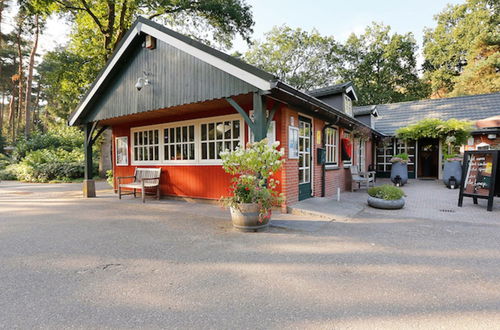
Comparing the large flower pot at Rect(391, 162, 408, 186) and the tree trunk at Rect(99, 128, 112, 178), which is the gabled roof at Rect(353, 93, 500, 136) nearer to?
the large flower pot at Rect(391, 162, 408, 186)

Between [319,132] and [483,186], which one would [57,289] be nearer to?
[319,132]

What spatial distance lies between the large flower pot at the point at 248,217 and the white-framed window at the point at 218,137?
2.71m

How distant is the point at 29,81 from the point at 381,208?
2699cm

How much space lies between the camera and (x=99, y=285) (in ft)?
9.61

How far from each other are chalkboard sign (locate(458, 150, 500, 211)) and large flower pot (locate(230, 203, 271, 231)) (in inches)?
230

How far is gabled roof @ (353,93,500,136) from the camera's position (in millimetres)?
14869

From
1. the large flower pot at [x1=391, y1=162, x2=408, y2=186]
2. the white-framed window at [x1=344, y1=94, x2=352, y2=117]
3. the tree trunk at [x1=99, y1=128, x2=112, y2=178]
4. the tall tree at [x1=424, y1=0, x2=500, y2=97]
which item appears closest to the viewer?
the white-framed window at [x1=344, y1=94, x2=352, y2=117]

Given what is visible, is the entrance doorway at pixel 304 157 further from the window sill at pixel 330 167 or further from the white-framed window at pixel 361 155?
the white-framed window at pixel 361 155

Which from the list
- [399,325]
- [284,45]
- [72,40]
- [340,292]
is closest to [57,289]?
[340,292]

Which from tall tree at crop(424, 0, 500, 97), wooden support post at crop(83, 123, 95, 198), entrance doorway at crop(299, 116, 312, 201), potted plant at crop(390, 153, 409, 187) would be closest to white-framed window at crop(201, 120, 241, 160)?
entrance doorway at crop(299, 116, 312, 201)

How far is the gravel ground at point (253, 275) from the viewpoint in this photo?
230 centimetres

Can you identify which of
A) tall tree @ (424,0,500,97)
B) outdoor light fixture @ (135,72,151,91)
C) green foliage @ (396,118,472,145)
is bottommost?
green foliage @ (396,118,472,145)

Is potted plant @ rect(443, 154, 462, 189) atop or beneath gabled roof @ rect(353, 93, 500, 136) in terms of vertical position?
beneath

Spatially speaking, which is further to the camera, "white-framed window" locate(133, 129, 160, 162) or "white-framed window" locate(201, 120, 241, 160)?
"white-framed window" locate(133, 129, 160, 162)
